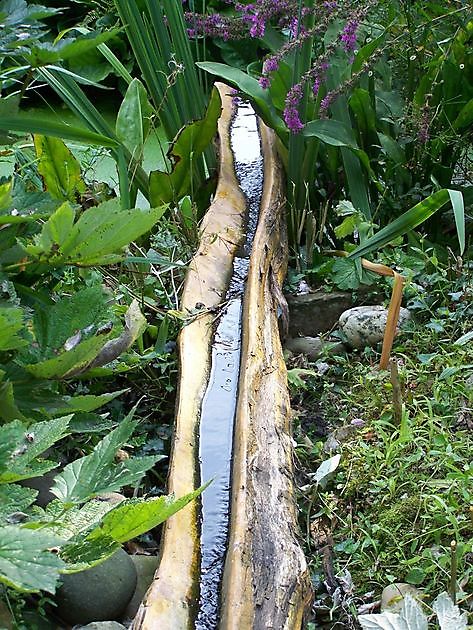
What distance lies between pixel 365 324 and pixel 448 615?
100cm

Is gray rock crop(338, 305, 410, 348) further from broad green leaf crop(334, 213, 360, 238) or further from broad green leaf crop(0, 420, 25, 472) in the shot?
broad green leaf crop(0, 420, 25, 472)

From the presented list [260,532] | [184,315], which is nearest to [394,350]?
[184,315]

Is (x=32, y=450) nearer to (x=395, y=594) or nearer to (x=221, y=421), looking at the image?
(x=221, y=421)

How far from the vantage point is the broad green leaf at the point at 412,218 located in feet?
7.11

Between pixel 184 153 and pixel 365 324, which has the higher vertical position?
pixel 184 153

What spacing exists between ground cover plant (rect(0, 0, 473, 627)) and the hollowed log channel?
0.10 metres

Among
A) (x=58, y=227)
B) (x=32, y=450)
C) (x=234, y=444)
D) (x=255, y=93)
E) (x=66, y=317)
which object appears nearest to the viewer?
(x=32, y=450)

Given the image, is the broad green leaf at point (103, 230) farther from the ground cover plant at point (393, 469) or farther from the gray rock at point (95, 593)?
the ground cover plant at point (393, 469)

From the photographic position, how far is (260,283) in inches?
79.9

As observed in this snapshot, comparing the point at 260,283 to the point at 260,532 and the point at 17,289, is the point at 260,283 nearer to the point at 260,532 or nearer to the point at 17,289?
the point at 17,289

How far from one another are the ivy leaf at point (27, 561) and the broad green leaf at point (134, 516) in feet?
0.58

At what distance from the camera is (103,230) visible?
4.77 ft

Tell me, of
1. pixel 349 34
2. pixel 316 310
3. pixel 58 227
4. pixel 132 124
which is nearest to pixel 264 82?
pixel 349 34

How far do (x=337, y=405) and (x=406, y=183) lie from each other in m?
0.81
